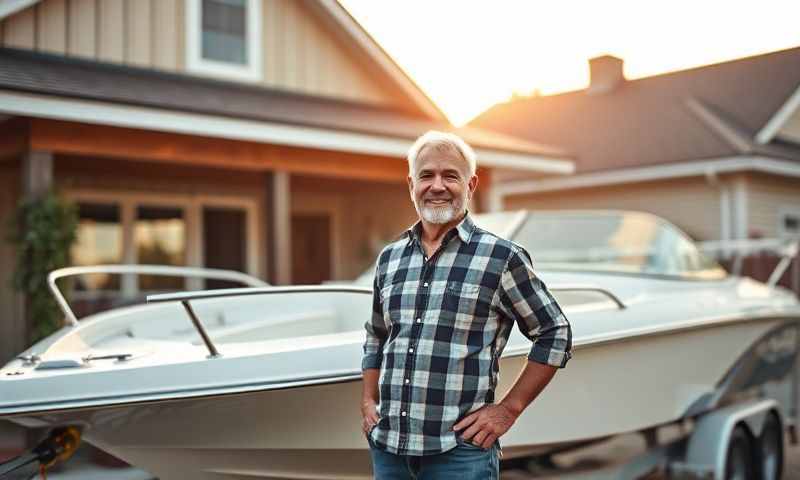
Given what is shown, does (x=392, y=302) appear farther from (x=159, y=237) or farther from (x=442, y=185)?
(x=159, y=237)

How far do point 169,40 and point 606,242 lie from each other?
5591mm

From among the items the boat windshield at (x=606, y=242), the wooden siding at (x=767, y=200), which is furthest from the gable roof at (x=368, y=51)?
the wooden siding at (x=767, y=200)

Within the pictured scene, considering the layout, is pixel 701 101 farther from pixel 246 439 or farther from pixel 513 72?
pixel 246 439

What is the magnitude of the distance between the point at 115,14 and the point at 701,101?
36.3ft

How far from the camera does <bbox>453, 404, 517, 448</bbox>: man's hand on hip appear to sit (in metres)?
2.62

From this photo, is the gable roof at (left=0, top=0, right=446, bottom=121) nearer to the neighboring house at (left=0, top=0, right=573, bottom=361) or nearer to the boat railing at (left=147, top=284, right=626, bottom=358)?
the neighboring house at (left=0, top=0, right=573, bottom=361)

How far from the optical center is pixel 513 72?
9258 mm

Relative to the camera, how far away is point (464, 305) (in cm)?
267

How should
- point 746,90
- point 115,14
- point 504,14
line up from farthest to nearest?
point 746,90
point 115,14
point 504,14

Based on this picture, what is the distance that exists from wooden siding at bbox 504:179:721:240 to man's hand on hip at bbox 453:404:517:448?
41.8 feet

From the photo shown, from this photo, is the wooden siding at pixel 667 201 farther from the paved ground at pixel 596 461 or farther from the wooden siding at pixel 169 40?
the paved ground at pixel 596 461

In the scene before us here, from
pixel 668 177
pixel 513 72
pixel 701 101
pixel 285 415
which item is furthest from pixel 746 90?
pixel 285 415

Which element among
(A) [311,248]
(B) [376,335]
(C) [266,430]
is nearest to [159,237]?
(A) [311,248]

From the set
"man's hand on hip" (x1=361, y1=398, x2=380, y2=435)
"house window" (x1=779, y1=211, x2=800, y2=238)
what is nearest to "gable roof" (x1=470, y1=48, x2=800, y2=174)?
"house window" (x1=779, y1=211, x2=800, y2=238)
